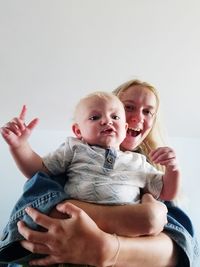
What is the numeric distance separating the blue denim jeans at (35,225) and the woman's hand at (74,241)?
51mm

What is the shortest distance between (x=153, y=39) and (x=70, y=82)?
0.54 meters

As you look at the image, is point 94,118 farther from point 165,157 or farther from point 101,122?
point 165,157

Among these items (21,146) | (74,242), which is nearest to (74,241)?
(74,242)

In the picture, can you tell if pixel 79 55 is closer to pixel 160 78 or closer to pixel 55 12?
pixel 55 12

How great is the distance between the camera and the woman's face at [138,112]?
1188mm

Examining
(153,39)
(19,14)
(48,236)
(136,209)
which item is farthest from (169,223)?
(19,14)

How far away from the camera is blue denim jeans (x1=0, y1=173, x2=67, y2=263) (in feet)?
2.79

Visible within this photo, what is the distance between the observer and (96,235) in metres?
0.78

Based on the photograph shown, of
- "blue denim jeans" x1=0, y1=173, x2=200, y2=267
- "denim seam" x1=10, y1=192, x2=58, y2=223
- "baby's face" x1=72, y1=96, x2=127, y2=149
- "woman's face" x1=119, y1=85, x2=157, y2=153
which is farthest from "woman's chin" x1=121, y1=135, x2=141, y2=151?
"denim seam" x1=10, y1=192, x2=58, y2=223

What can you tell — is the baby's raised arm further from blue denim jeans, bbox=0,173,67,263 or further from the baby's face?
the baby's face

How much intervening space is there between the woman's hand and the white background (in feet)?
2.29

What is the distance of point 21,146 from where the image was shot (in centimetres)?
91

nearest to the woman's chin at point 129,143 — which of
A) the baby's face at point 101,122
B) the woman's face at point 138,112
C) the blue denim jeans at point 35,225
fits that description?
the woman's face at point 138,112

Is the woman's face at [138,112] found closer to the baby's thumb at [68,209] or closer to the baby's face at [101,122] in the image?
the baby's face at [101,122]
